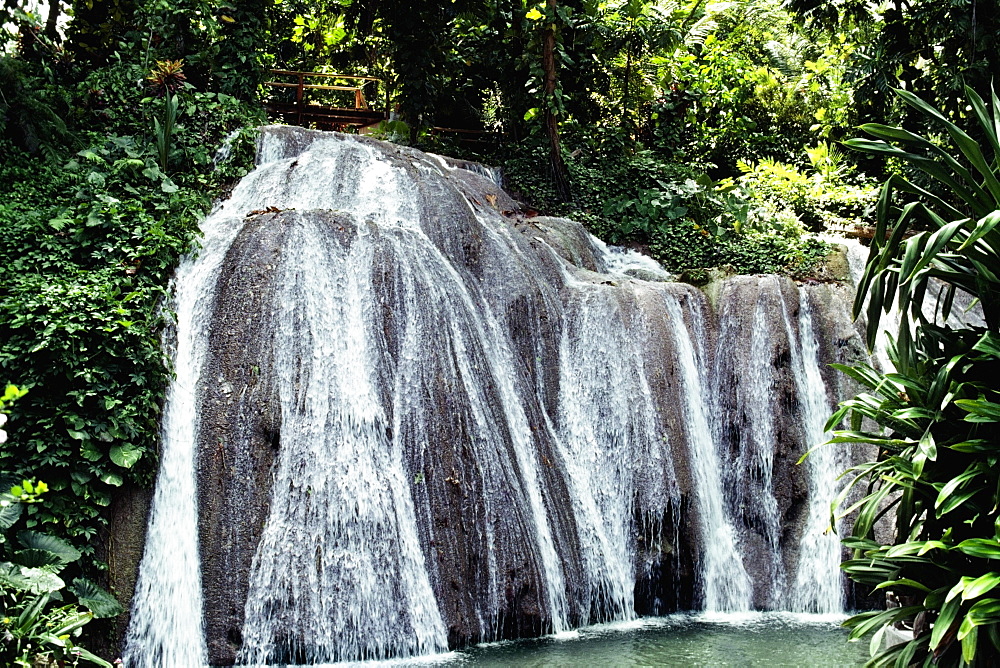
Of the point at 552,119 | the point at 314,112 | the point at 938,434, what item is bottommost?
the point at 938,434

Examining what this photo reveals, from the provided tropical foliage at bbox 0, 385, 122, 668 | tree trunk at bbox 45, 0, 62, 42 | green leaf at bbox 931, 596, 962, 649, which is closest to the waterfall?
tropical foliage at bbox 0, 385, 122, 668

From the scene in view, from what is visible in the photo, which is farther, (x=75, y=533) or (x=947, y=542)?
(x=75, y=533)

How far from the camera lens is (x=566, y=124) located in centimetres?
1658

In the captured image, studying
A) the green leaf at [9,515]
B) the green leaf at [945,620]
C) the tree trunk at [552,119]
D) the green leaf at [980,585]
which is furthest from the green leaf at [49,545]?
the tree trunk at [552,119]

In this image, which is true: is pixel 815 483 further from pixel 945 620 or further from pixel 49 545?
pixel 49 545

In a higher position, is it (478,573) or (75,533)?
(75,533)

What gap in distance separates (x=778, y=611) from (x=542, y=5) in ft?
33.2

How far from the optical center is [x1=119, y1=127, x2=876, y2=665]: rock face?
707 cm

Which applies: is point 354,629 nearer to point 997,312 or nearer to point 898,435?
point 898,435

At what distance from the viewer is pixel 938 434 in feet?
17.8

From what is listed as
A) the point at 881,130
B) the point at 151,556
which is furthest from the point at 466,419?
the point at 881,130

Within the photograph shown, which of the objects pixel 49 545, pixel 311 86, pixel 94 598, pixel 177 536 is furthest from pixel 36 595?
pixel 311 86

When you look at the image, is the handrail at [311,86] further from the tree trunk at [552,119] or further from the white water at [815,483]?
the white water at [815,483]

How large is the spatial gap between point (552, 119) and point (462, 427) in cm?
796
